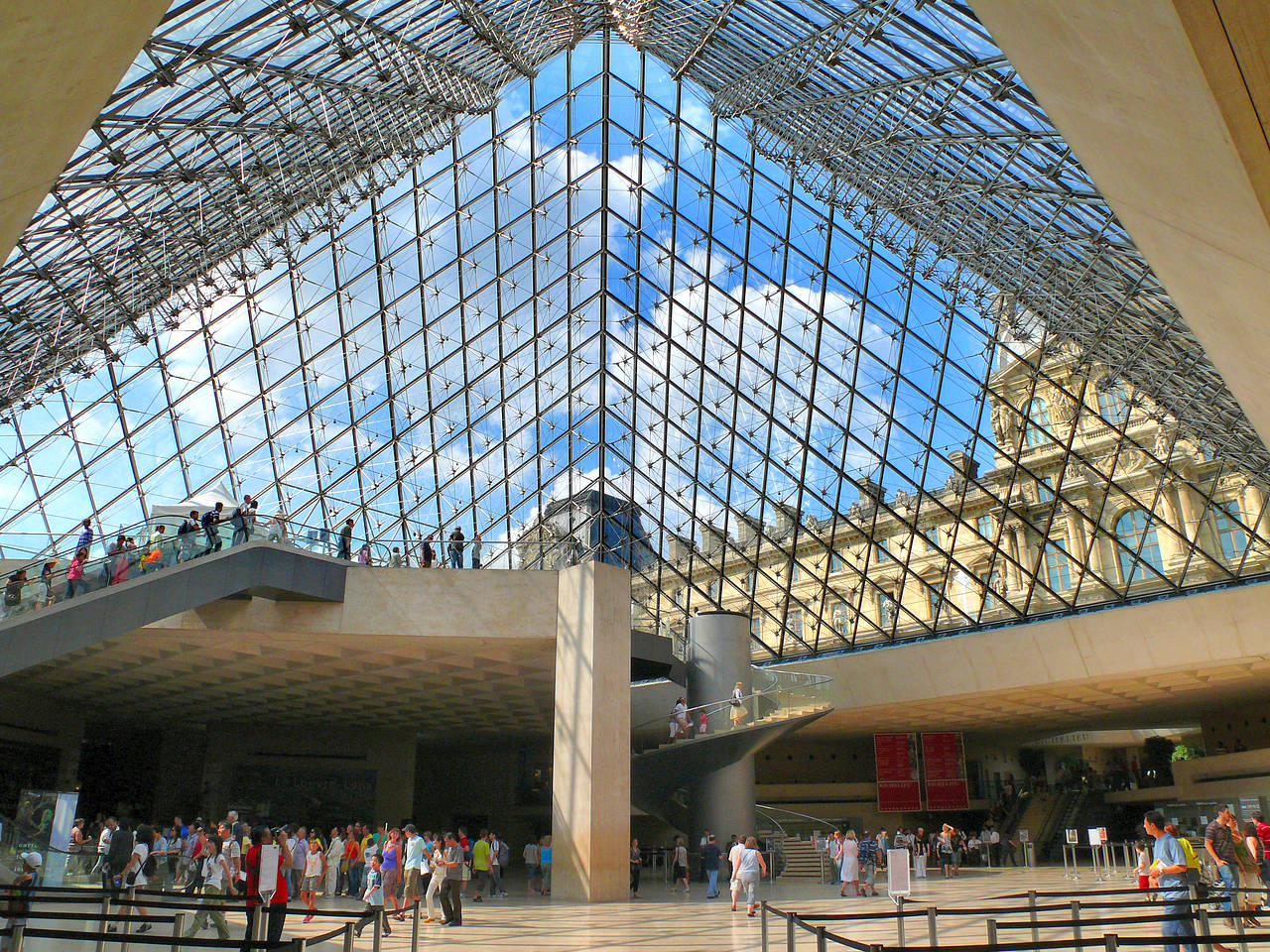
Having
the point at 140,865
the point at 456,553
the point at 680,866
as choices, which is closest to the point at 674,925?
the point at 140,865

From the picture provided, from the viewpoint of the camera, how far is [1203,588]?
3338cm

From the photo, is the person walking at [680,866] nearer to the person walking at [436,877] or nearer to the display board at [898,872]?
the person walking at [436,877]

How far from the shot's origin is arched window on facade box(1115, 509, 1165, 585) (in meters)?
35.2

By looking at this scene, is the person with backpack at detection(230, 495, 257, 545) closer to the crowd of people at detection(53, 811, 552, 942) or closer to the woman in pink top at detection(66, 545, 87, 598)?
the woman in pink top at detection(66, 545, 87, 598)

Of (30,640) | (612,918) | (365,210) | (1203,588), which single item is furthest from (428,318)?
(1203,588)

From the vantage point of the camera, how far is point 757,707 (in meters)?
25.6

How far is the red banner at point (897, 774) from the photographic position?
38.5 m

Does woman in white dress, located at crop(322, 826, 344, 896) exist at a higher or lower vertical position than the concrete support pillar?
lower

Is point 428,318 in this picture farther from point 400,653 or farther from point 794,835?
point 794,835

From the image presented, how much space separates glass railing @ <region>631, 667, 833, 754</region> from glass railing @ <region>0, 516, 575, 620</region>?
918 cm

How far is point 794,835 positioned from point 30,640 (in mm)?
22075

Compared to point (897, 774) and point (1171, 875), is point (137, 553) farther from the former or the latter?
point (897, 774)

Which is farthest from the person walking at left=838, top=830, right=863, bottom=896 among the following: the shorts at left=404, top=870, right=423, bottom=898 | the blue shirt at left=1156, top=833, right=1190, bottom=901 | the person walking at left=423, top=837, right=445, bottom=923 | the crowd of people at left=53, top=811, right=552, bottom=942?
the blue shirt at left=1156, top=833, right=1190, bottom=901

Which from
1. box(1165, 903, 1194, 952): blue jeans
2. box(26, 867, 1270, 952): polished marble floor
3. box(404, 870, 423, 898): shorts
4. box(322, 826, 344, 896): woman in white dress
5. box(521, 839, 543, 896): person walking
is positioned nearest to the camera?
box(1165, 903, 1194, 952): blue jeans
